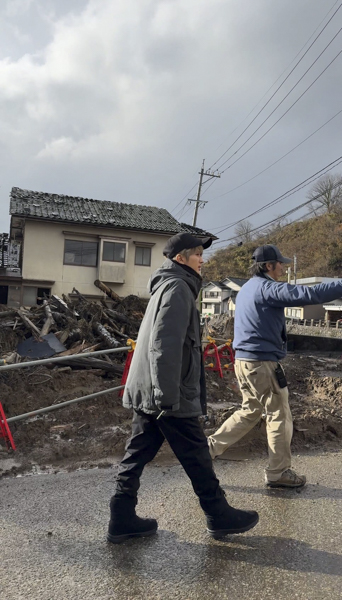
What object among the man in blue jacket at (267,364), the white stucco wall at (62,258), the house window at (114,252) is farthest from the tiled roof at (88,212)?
the man in blue jacket at (267,364)

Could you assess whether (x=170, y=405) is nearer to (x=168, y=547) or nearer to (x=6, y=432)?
(x=168, y=547)

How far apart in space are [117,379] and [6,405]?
2556mm

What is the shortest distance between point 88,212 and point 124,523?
67.5 feet

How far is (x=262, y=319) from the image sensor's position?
11.4 ft

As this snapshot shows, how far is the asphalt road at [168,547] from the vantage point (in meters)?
2.19

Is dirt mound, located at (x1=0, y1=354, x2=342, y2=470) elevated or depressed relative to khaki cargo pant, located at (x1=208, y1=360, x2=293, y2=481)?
depressed

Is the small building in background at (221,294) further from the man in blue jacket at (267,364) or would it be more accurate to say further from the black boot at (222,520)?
the black boot at (222,520)

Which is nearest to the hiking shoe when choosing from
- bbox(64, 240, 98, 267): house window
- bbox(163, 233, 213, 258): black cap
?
bbox(163, 233, 213, 258): black cap

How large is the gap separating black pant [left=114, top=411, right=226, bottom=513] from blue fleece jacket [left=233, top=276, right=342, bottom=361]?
106 centimetres

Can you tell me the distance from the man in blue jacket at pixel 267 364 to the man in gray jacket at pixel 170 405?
2.58ft

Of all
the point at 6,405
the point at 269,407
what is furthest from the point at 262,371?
the point at 6,405

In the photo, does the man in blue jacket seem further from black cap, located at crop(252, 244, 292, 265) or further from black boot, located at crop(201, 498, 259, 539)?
black boot, located at crop(201, 498, 259, 539)

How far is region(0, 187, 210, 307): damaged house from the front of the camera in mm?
20297

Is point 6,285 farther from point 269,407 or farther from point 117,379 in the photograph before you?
point 269,407
